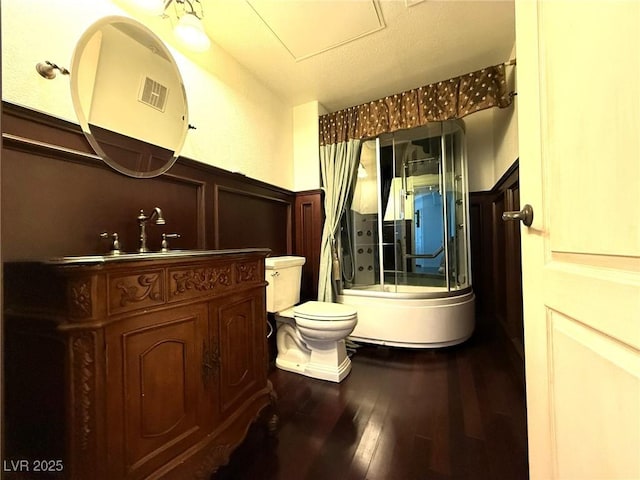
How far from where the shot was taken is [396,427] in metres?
1.38

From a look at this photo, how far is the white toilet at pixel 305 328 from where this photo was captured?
1.82 metres

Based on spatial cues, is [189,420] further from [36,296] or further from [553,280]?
[553,280]

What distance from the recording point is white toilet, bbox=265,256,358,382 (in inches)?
71.8

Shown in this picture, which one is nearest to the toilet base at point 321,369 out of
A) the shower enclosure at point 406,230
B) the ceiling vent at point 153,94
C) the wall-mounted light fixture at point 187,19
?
the shower enclosure at point 406,230

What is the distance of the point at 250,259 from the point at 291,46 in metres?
1.55

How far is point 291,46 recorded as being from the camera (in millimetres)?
1860

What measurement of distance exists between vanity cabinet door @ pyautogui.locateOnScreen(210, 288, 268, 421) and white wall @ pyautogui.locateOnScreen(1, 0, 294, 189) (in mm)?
999

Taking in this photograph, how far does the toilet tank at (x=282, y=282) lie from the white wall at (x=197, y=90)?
0.75 meters

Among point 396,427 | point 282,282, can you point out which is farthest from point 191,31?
point 396,427

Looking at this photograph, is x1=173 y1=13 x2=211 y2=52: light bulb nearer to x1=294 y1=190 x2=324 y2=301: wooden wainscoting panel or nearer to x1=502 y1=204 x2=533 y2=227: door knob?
x1=294 y1=190 x2=324 y2=301: wooden wainscoting panel

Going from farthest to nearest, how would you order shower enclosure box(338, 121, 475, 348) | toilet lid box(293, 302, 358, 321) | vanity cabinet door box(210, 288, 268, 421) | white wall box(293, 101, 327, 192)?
white wall box(293, 101, 327, 192) < shower enclosure box(338, 121, 475, 348) < toilet lid box(293, 302, 358, 321) < vanity cabinet door box(210, 288, 268, 421)

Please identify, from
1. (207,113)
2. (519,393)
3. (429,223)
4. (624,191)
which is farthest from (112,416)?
(429,223)

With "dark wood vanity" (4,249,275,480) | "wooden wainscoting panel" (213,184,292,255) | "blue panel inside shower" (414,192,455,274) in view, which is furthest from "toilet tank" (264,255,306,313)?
"blue panel inside shower" (414,192,455,274)

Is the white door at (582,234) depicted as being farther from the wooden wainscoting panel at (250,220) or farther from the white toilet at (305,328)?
the wooden wainscoting panel at (250,220)
